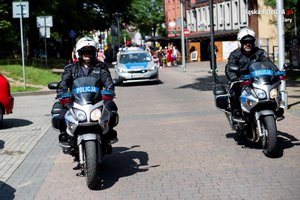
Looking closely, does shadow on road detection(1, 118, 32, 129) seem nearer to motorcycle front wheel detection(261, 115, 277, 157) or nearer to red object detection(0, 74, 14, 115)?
red object detection(0, 74, 14, 115)

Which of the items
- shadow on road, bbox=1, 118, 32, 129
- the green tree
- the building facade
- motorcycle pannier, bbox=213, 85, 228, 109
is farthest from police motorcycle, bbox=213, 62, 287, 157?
the green tree

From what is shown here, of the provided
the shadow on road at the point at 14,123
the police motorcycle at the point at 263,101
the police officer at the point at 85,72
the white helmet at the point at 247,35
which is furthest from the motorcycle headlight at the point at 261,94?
the shadow on road at the point at 14,123

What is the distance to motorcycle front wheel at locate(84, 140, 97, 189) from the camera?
640cm

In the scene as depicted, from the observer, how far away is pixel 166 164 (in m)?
7.74

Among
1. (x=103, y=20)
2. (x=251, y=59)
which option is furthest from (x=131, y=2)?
(x=251, y=59)

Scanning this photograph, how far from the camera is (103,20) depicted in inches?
2232

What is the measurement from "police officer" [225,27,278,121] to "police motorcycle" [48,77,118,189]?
2513 mm

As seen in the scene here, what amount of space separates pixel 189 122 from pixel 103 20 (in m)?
45.9

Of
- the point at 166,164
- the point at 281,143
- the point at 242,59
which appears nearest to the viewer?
the point at 166,164

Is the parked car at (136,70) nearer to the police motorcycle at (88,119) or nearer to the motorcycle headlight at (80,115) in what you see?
the police motorcycle at (88,119)

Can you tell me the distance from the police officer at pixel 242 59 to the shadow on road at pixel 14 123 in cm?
590

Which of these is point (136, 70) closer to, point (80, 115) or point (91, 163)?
point (80, 115)

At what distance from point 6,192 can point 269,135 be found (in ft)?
11.3

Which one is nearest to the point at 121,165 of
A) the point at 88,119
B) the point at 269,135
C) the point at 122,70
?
the point at 88,119
